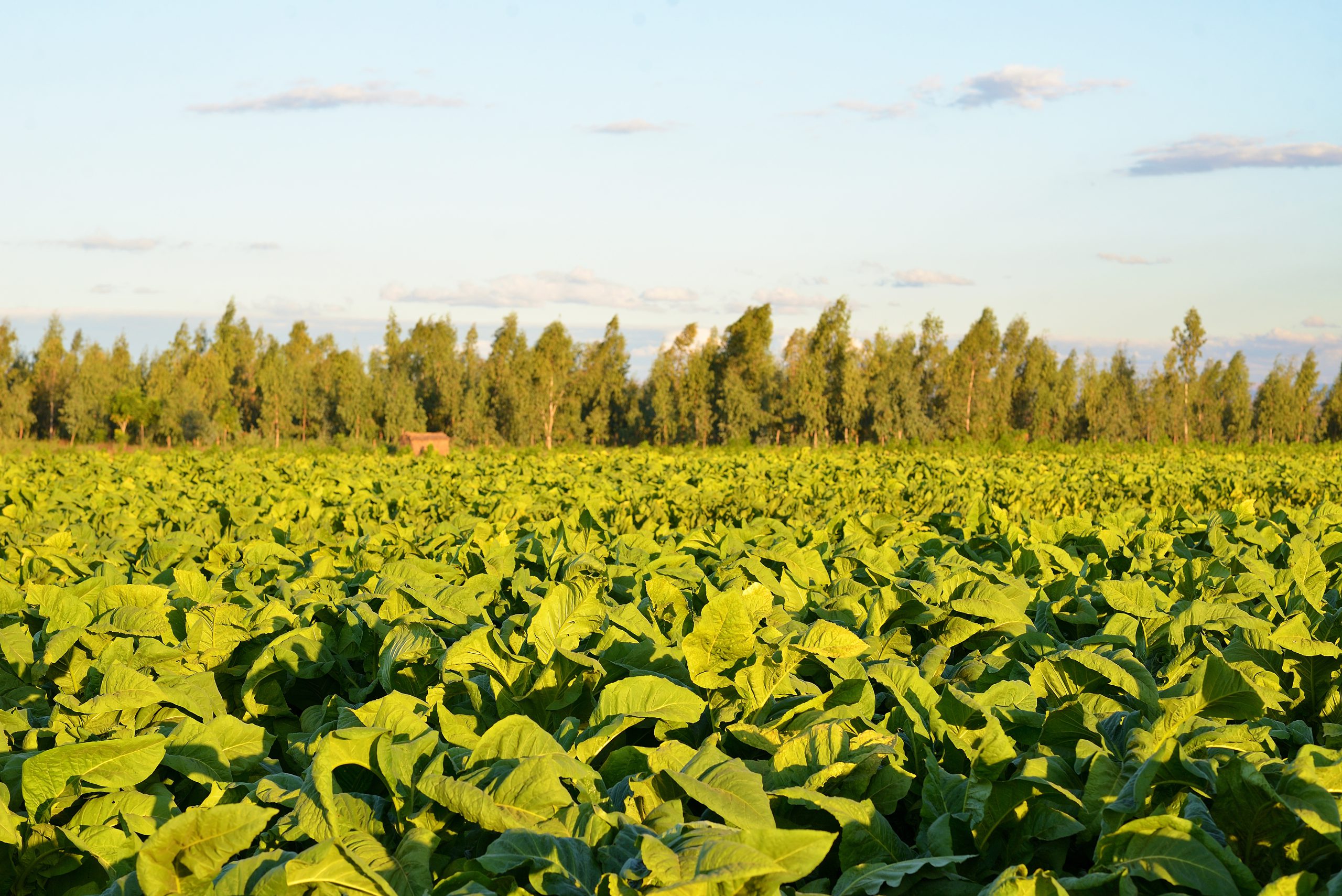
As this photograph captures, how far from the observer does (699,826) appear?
55.8 inches

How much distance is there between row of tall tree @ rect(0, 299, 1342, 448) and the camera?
44.9m

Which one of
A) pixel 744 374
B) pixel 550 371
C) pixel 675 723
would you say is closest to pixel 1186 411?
pixel 744 374

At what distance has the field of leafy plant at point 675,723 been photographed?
1.38 meters

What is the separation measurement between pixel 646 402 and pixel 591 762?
55.7 m

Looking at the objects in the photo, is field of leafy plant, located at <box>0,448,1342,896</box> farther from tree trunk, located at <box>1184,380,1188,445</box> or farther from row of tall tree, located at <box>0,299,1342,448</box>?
tree trunk, located at <box>1184,380,1188,445</box>

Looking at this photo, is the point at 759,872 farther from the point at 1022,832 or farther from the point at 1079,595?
the point at 1079,595

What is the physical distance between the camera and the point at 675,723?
186cm


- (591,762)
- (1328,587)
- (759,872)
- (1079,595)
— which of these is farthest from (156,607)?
(1328,587)

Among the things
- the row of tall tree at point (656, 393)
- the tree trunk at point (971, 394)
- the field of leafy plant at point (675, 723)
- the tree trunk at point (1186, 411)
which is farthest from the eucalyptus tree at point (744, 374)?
the field of leafy plant at point (675, 723)

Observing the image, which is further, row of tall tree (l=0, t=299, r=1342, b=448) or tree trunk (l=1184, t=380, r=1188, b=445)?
tree trunk (l=1184, t=380, r=1188, b=445)

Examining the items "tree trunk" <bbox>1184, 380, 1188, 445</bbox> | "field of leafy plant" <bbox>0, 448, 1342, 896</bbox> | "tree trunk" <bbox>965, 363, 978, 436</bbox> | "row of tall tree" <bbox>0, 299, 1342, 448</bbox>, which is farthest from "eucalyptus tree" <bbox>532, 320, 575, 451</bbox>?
"field of leafy plant" <bbox>0, 448, 1342, 896</bbox>

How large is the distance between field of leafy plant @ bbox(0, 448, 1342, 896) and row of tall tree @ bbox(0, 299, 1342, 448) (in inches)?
1489

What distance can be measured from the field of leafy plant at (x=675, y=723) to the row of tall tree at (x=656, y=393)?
124 ft

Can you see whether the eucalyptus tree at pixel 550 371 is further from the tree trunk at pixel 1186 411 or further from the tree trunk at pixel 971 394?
the tree trunk at pixel 1186 411
